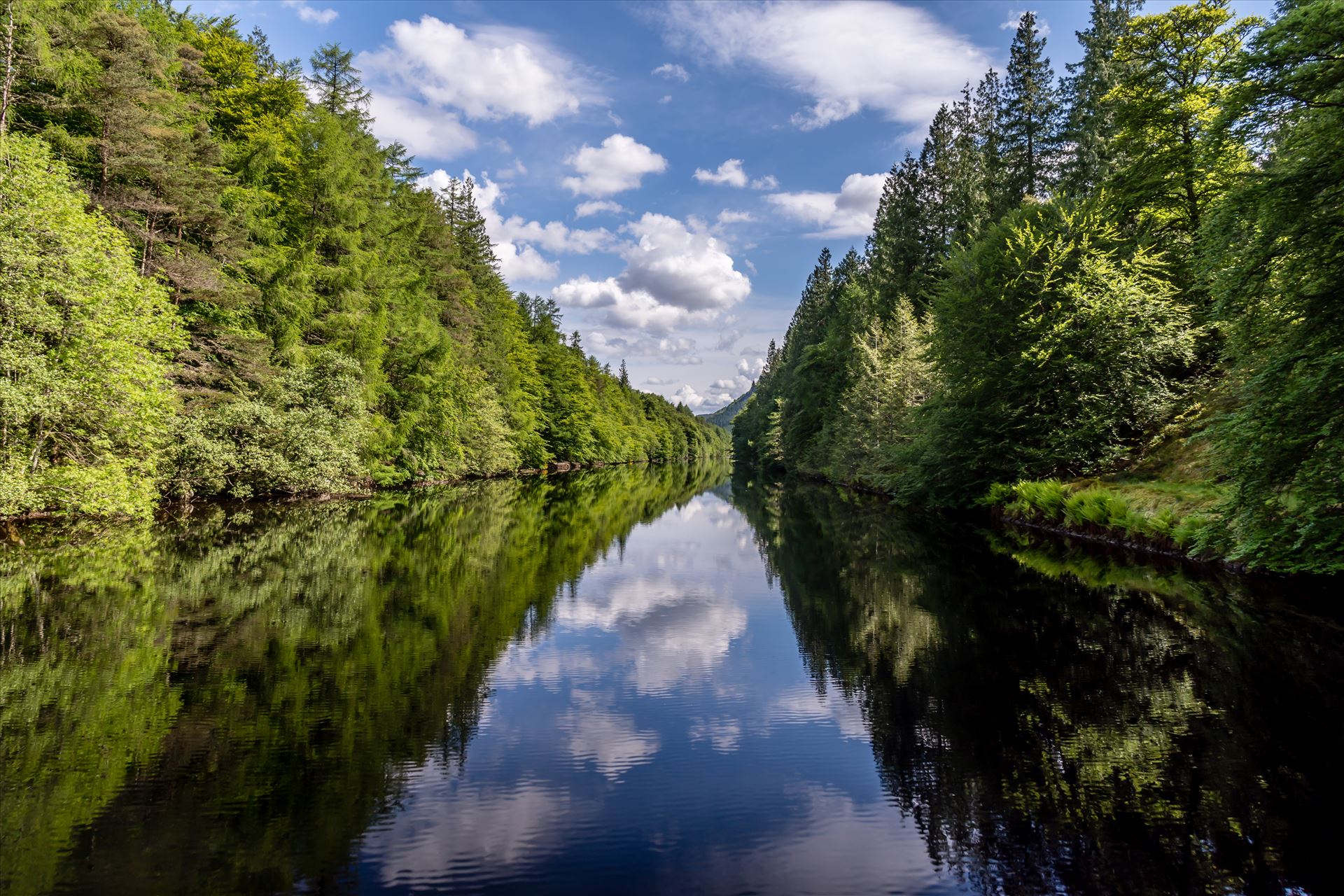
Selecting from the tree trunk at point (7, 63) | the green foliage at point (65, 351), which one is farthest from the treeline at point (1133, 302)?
the tree trunk at point (7, 63)

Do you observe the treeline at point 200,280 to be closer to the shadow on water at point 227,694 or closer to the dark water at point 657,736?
the shadow on water at point 227,694

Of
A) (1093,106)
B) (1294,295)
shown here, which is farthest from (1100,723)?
(1093,106)

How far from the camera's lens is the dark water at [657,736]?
4109mm

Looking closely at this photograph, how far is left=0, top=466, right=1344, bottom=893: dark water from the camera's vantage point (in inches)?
162

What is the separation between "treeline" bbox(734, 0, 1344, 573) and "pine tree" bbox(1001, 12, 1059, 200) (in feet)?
0.45

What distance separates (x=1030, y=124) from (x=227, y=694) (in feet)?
161

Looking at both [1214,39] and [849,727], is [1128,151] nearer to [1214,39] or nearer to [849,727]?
[1214,39]

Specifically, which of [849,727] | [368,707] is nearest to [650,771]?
[849,727]

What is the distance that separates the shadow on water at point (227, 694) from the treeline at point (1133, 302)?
10.6m

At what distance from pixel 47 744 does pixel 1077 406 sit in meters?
23.9

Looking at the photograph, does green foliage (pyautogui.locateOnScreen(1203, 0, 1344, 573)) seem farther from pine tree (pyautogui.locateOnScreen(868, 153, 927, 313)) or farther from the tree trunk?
pine tree (pyautogui.locateOnScreen(868, 153, 927, 313))

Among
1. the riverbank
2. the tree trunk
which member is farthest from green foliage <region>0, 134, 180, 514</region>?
the tree trunk

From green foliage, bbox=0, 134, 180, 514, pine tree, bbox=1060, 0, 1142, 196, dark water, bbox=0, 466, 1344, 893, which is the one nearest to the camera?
dark water, bbox=0, 466, 1344, 893

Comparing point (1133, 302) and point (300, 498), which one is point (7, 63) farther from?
point (1133, 302)
